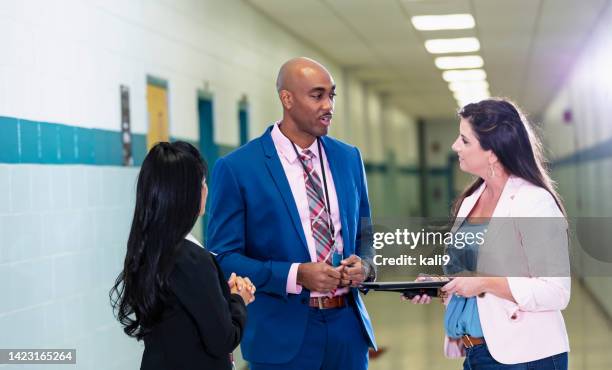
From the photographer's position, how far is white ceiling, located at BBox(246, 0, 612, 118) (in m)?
7.77

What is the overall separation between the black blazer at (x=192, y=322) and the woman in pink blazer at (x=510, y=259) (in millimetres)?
700

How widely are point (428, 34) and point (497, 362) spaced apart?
23.5 ft

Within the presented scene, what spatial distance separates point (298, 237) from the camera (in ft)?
10.0

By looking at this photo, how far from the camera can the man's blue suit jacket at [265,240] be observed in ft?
9.85

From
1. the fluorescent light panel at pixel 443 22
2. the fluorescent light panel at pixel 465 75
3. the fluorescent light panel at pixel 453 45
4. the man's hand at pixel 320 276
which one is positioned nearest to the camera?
the man's hand at pixel 320 276

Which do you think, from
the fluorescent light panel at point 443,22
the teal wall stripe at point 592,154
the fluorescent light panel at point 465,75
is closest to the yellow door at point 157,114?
the fluorescent light panel at point 443,22

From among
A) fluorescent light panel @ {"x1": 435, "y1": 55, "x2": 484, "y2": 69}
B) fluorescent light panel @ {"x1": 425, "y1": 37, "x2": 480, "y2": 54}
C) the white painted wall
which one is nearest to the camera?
the white painted wall

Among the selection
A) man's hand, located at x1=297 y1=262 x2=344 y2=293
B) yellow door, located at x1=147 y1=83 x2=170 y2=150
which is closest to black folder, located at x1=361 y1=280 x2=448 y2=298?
man's hand, located at x1=297 y1=262 x2=344 y2=293

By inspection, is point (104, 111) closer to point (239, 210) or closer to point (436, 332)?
point (239, 210)

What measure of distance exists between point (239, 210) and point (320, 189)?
30 cm

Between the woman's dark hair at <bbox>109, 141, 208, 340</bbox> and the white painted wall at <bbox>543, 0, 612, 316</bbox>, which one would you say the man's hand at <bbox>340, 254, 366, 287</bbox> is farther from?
the white painted wall at <bbox>543, 0, 612, 316</bbox>

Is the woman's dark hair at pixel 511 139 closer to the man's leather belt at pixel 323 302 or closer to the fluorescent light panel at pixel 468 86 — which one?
the man's leather belt at pixel 323 302

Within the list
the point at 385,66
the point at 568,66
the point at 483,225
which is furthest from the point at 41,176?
the point at 568,66

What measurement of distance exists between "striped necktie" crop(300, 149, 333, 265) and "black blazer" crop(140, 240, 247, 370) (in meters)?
0.75
